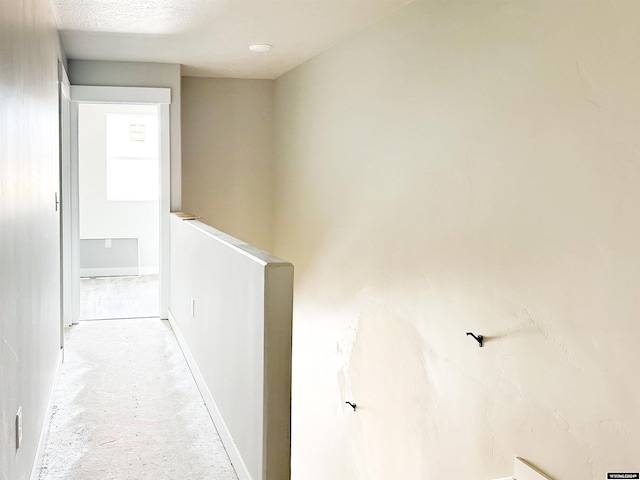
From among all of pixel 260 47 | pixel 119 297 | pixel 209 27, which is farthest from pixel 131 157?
pixel 209 27

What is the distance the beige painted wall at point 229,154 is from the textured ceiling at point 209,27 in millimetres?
816

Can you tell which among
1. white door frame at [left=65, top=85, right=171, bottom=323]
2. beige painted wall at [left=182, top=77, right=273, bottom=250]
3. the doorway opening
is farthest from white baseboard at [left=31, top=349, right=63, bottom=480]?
the doorway opening

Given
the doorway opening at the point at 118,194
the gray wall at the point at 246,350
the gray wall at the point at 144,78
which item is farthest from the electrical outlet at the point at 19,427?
the doorway opening at the point at 118,194

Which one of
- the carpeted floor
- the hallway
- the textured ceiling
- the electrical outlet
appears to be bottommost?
the carpeted floor

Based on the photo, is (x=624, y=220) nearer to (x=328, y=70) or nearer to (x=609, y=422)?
(x=609, y=422)

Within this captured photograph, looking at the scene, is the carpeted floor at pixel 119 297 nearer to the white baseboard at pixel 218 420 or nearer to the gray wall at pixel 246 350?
the white baseboard at pixel 218 420

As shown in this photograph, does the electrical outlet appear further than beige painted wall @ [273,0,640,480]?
No

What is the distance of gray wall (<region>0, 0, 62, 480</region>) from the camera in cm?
194

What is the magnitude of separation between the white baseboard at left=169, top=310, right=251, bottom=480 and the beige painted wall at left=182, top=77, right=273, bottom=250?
8.13ft

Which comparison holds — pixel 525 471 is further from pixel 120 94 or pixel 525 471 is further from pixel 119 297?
pixel 119 297

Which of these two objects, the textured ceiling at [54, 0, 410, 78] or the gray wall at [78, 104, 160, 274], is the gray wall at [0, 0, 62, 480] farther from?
the gray wall at [78, 104, 160, 274]

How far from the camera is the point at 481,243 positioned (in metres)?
3.23

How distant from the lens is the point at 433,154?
3.74m

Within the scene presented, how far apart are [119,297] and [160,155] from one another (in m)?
Result: 2.07
